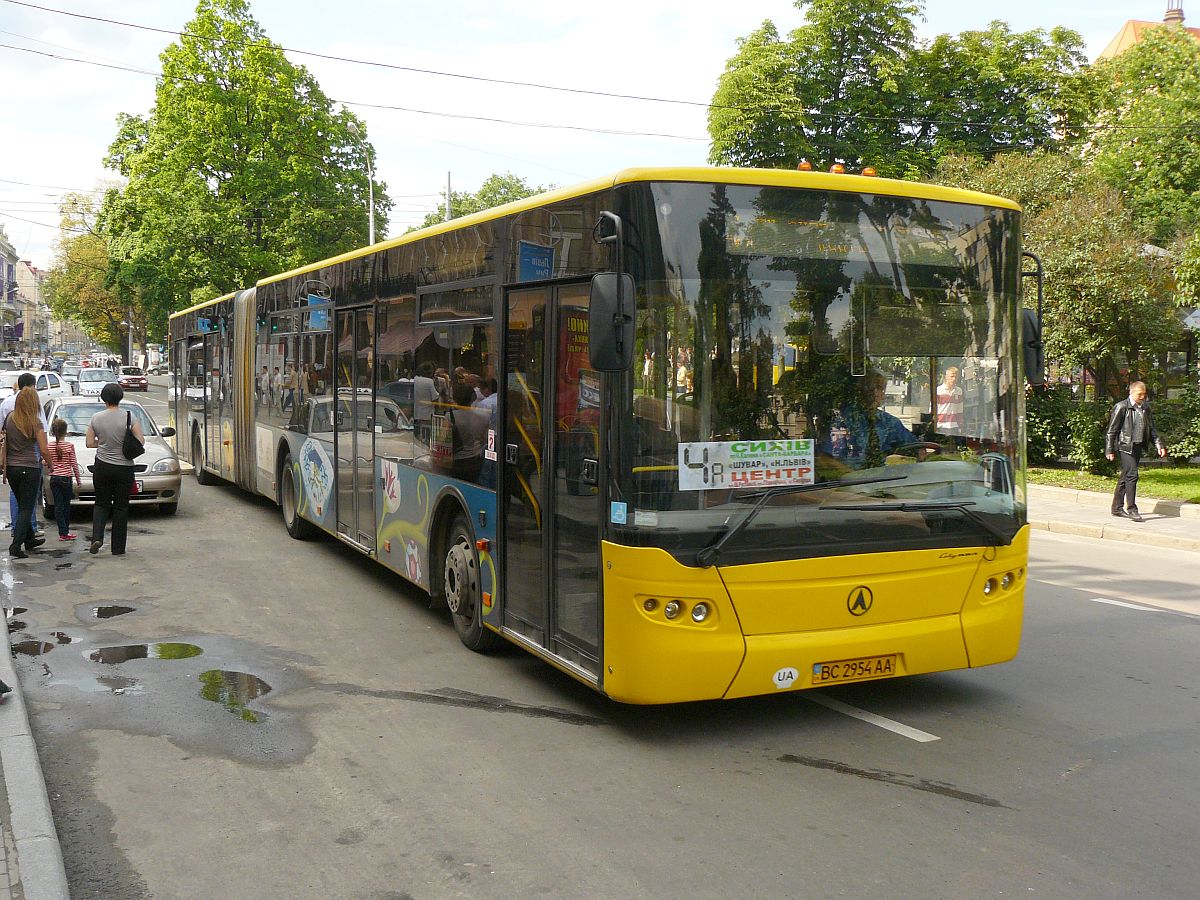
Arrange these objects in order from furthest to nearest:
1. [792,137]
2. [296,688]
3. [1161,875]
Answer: [792,137], [296,688], [1161,875]

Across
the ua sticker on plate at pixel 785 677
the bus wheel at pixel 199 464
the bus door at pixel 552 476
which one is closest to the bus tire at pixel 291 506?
the bus wheel at pixel 199 464

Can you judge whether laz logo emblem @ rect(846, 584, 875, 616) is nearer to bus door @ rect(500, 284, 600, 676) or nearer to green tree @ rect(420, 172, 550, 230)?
bus door @ rect(500, 284, 600, 676)

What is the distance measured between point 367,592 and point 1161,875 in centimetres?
729

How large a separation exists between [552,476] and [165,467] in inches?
405

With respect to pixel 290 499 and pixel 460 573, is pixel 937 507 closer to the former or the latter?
pixel 460 573

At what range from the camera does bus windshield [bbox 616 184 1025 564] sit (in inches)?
224

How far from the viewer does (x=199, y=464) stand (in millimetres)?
19906

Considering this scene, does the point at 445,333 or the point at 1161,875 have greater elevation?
the point at 445,333

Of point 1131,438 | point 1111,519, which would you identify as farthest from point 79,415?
point 1131,438

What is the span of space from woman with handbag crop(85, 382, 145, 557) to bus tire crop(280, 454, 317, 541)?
5.88 ft

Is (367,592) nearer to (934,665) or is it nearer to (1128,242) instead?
(934,665)

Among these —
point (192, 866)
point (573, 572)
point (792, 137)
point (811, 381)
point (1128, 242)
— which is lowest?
point (192, 866)

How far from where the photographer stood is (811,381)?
6000 millimetres

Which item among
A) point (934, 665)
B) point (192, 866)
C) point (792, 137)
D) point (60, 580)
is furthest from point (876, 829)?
point (792, 137)
